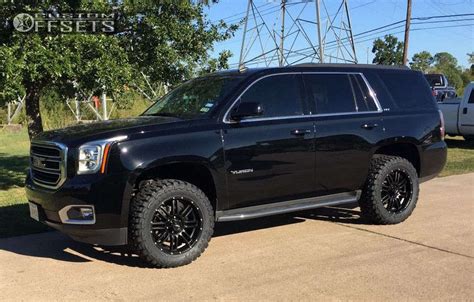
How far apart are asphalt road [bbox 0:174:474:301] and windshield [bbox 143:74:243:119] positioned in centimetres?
153

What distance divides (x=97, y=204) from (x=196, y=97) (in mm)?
1850

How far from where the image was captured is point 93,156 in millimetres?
5188

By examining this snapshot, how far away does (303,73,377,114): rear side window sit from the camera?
6.61m

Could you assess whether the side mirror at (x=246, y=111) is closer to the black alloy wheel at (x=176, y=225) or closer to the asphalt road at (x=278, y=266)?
the black alloy wheel at (x=176, y=225)

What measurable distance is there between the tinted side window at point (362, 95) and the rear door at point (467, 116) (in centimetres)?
1086

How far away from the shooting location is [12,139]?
70.5 feet

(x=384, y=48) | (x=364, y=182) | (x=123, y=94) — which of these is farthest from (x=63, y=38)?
(x=384, y=48)

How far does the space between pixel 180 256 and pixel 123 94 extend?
14.9 ft

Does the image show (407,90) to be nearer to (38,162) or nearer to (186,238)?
(186,238)

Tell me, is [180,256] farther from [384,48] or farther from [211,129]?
[384,48]

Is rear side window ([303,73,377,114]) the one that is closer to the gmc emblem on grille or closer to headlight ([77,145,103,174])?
headlight ([77,145,103,174])

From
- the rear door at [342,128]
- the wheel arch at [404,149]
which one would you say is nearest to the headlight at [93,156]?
the rear door at [342,128]

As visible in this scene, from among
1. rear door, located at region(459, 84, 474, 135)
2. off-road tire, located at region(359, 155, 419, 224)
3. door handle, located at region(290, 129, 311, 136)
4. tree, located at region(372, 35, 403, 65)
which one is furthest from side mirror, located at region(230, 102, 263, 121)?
tree, located at region(372, 35, 403, 65)

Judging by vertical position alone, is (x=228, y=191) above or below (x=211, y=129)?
below
